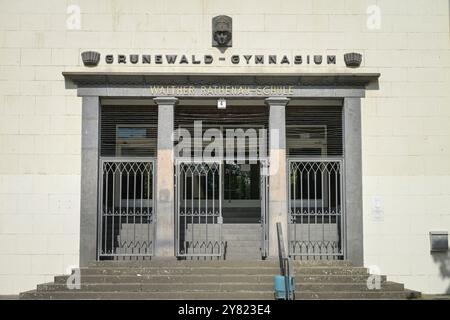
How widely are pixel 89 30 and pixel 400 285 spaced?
7.74 metres

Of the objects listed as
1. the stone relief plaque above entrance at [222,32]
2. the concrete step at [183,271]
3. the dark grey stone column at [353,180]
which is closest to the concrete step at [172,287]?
the concrete step at [183,271]

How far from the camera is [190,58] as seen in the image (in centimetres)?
1247

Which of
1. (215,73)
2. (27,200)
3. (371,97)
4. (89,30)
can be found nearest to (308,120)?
(371,97)

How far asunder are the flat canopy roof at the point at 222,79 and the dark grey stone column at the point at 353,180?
450mm

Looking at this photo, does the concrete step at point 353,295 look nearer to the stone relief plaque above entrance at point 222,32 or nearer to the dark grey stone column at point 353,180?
the dark grey stone column at point 353,180

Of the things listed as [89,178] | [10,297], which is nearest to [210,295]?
[89,178]

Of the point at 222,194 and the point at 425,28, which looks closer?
the point at 425,28

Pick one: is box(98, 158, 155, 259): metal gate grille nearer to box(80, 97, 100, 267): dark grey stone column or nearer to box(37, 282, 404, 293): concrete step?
box(80, 97, 100, 267): dark grey stone column

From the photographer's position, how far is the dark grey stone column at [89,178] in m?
12.1

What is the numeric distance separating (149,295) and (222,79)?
4.45 m

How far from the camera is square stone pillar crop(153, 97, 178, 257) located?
1212 centimetres

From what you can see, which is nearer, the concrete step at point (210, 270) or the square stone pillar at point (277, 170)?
the concrete step at point (210, 270)

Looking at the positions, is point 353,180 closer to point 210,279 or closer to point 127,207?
point 210,279

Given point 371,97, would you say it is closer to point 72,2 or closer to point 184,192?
point 184,192
